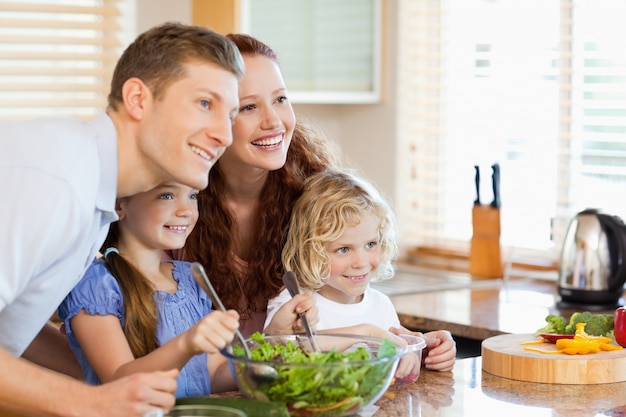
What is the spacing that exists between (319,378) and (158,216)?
0.54 m

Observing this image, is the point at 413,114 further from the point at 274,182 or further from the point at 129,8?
the point at 274,182

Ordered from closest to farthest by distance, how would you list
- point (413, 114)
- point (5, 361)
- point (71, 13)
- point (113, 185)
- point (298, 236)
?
point (5, 361) < point (113, 185) < point (298, 236) < point (71, 13) < point (413, 114)

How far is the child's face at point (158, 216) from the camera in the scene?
6.23 ft

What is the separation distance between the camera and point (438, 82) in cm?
395

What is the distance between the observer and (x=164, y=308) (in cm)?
193

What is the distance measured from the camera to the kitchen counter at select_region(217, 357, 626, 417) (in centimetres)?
169

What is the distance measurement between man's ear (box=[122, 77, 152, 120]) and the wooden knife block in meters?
2.03

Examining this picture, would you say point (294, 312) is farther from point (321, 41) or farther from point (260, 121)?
point (321, 41)

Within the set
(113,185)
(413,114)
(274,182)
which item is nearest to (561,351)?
(274,182)

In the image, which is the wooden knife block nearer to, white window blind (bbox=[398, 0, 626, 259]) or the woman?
white window blind (bbox=[398, 0, 626, 259])

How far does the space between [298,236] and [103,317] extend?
53 centimetres

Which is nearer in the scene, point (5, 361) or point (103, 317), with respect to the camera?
point (5, 361)

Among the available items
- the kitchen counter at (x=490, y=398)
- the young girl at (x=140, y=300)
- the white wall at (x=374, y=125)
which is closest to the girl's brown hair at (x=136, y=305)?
the young girl at (x=140, y=300)

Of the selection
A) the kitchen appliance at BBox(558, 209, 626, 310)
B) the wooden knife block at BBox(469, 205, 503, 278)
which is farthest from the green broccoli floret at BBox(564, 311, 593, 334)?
the wooden knife block at BBox(469, 205, 503, 278)
